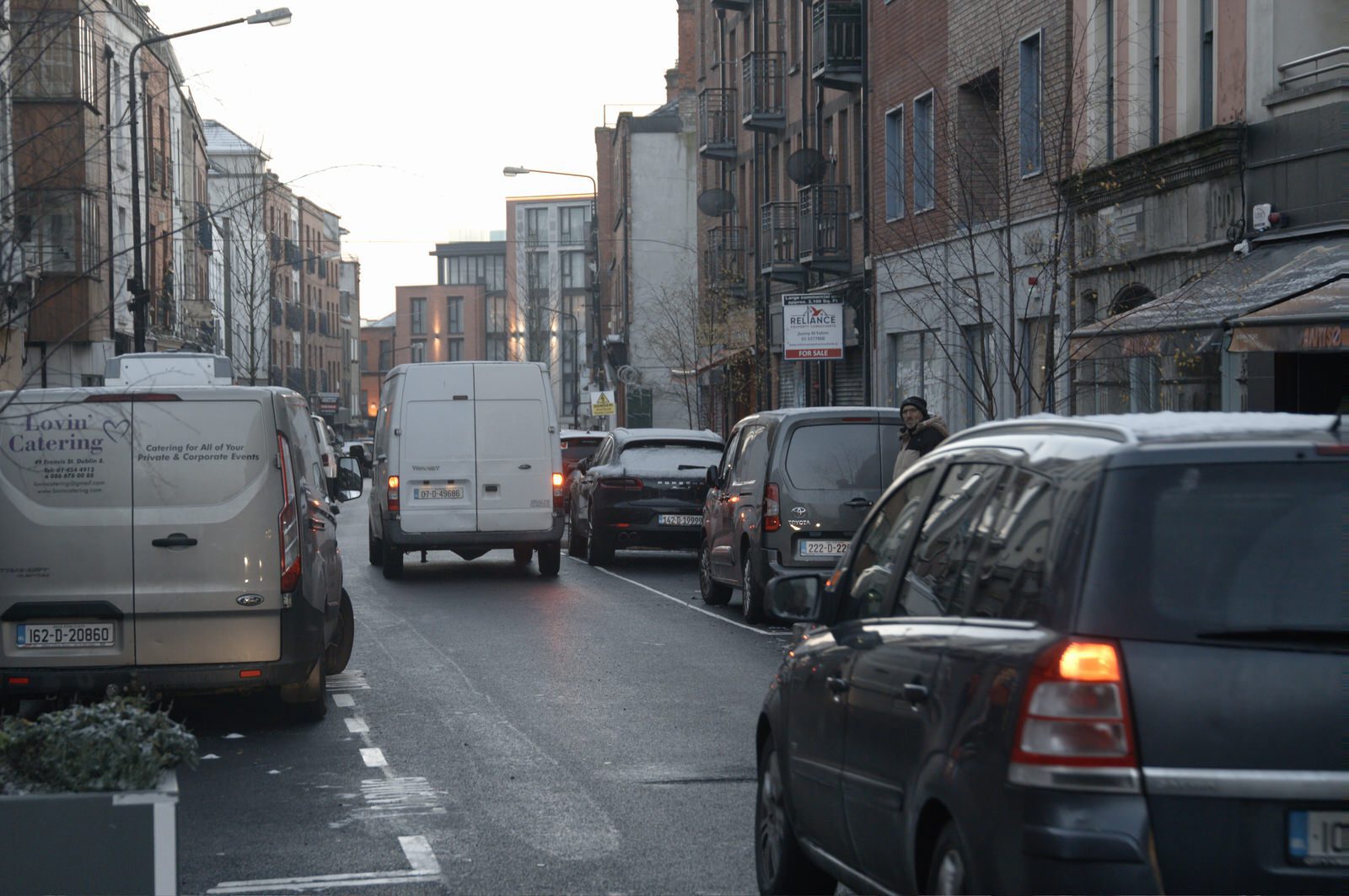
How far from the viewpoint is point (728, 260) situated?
45031 mm

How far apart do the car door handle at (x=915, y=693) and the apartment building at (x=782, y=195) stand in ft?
78.7

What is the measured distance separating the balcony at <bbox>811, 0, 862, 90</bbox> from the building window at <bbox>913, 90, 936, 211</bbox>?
3.27m

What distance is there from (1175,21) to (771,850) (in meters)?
15.7

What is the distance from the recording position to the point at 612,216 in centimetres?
8875

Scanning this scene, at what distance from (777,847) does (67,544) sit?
5.49 metres

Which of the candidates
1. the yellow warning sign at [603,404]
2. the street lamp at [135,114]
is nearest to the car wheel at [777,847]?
the street lamp at [135,114]

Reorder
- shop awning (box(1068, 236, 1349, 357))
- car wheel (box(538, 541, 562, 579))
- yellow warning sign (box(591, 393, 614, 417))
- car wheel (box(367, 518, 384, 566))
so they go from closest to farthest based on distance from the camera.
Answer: shop awning (box(1068, 236, 1349, 357)), car wheel (box(538, 541, 562, 579)), car wheel (box(367, 518, 384, 566)), yellow warning sign (box(591, 393, 614, 417))

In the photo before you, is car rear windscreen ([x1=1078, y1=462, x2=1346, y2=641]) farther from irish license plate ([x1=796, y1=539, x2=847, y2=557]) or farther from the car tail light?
the car tail light

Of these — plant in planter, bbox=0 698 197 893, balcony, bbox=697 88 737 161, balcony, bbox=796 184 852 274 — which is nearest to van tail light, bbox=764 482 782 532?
plant in planter, bbox=0 698 197 893

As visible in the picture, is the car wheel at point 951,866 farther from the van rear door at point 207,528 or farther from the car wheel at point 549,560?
the car wheel at point 549,560

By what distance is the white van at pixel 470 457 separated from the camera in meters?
21.6

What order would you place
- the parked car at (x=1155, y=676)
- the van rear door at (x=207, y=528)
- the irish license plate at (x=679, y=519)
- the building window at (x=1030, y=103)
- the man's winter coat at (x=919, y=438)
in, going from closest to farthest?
the parked car at (x=1155, y=676) < the van rear door at (x=207, y=528) < the man's winter coat at (x=919, y=438) < the irish license plate at (x=679, y=519) < the building window at (x=1030, y=103)

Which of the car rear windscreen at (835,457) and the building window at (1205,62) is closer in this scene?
the car rear windscreen at (835,457)

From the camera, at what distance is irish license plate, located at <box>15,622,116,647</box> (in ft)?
32.6
